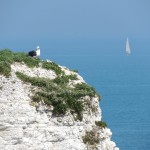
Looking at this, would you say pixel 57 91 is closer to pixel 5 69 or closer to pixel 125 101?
pixel 5 69

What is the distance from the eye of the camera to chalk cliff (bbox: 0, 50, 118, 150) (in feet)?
75.6

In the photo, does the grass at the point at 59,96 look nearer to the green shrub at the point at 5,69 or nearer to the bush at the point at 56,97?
the bush at the point at 56,97

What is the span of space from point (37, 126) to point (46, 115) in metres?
0.85

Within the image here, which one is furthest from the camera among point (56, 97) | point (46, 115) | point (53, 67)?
point (53, 67)

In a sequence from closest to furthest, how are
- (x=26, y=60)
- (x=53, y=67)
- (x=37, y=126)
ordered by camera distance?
1. (x=37, y=126)
2. (x=26, y=60)
3. (x=53, y=67)

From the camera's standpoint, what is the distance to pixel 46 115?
79.2 ft

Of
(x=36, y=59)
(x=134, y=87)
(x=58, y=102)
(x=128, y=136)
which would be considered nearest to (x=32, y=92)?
(x=58, y=102)

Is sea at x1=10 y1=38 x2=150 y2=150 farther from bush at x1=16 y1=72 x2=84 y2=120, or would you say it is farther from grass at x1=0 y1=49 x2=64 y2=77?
bush at x1=16 y1=72 x2=84 y2=120

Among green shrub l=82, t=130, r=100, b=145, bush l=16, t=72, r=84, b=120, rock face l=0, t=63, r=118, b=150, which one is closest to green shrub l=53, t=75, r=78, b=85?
bush l=16, t=72, r=84, b=120

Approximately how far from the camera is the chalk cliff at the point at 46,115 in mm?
23031

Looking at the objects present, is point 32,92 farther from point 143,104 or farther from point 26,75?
point 143,104

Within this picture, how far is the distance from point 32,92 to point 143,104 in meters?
96.1

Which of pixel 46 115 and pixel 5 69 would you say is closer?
pixel 46 115

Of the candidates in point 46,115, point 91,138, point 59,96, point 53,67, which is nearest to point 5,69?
point 59,96
